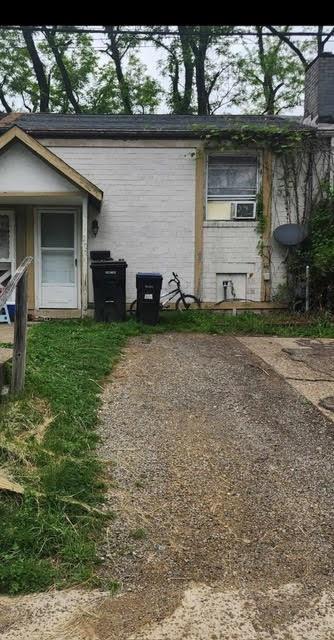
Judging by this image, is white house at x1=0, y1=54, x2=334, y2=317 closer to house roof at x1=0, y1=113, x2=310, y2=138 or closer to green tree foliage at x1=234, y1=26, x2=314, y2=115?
house roof at x1=0, y1=113, x2=310, y2=138

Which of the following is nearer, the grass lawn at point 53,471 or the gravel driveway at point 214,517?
the gravel driveway at point 214,517

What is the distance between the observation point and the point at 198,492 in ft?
12.3

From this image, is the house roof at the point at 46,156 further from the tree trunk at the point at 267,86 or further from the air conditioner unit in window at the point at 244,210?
the tree trunk at the point at 267,86

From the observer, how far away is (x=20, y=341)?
5.31 metres

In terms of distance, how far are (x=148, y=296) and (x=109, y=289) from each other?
0.76 m

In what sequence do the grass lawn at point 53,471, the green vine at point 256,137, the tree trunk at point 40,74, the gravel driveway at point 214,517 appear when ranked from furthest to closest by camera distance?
the tree trunk at point 40,74
the green vine at point 256,137
the grass lawn at point 53,471
the gravel driveway at point 214,517

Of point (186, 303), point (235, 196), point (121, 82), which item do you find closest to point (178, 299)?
point (186, 303)

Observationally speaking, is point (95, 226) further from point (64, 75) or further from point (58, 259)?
point (64, 75)

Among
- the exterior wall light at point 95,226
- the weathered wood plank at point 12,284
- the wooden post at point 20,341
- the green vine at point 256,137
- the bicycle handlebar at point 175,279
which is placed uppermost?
the green vine at point 256,137

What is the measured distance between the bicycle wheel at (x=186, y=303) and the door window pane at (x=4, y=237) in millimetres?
3803

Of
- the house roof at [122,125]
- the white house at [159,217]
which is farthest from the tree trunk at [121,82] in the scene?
the white house at [159,217]

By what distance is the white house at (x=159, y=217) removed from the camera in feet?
38.2

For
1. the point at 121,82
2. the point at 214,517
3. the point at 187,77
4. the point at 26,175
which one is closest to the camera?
the point at 214,517

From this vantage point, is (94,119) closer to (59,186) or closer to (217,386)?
(59,186)
